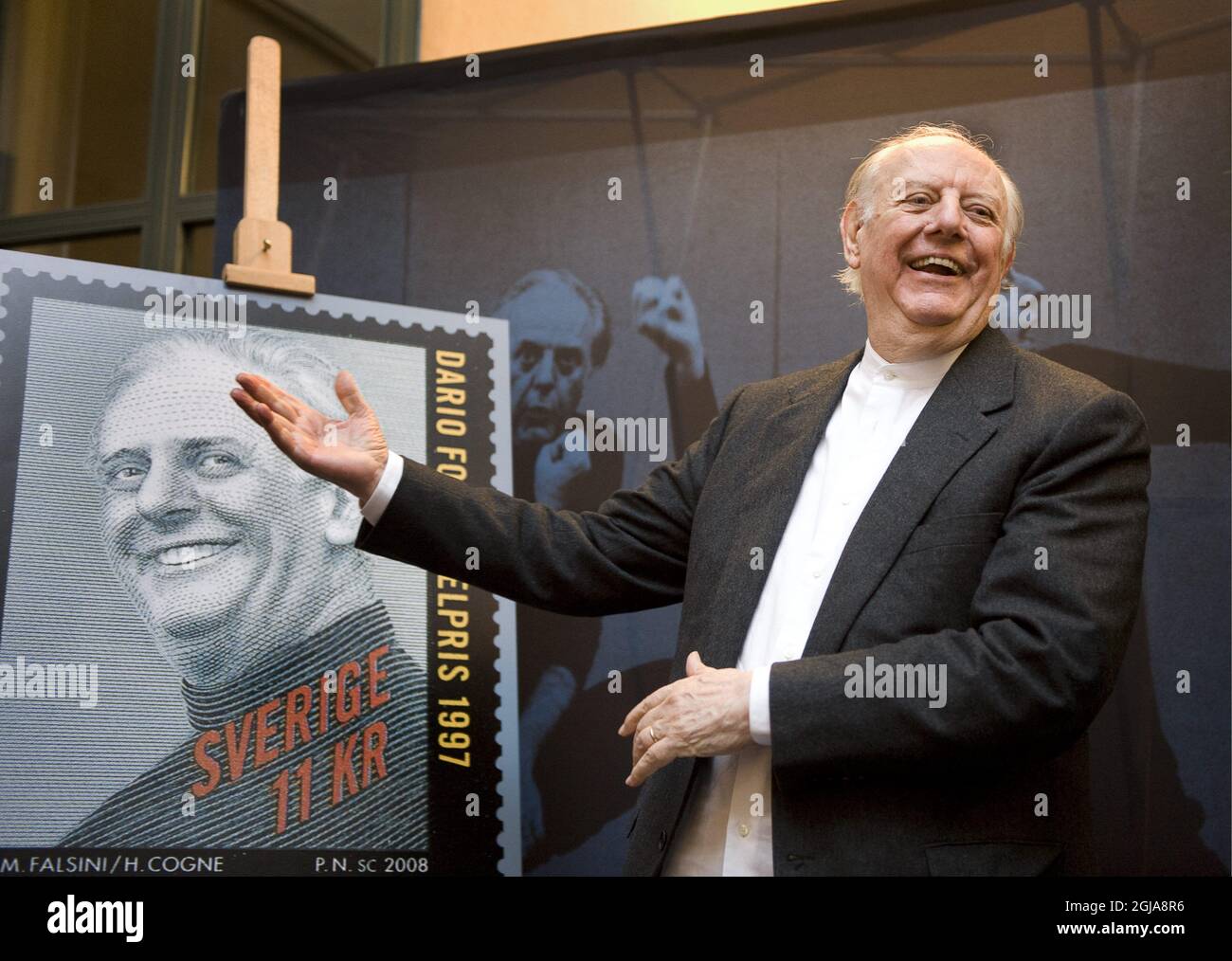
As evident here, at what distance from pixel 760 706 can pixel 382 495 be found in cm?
72

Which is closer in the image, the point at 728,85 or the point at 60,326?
the point at 60,326

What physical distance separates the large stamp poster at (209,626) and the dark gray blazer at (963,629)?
780mm

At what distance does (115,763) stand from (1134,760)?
2062mm

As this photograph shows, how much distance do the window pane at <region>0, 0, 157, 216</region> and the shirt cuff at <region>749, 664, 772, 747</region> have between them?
3559 millimetres

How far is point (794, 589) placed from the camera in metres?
1.90

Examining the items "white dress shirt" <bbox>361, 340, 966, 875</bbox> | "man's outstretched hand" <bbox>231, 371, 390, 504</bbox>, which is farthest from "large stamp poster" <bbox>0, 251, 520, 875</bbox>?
"white dress shirt" <bbox>361, 340, 966, 875</bbox>

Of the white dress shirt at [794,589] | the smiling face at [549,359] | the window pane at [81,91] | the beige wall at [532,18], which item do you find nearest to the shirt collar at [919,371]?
the white dress shirt at [794,589]

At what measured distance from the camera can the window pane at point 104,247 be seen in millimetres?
4578

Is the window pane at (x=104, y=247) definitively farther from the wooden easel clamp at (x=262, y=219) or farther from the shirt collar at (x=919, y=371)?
the shirt collar at (x=919, y=371)

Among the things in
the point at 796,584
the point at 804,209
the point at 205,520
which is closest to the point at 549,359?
the point at 804,209

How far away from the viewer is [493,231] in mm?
3582

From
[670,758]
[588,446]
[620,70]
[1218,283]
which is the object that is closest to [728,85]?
[620,70]

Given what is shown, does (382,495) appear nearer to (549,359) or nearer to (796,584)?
(796,584)

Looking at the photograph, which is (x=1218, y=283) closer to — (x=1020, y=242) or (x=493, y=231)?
(x=1020, y=242)
